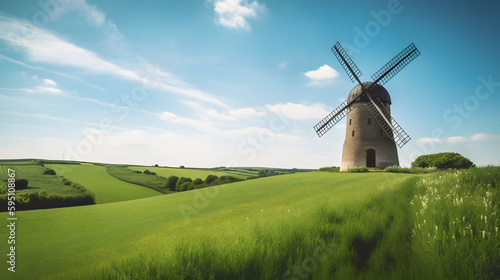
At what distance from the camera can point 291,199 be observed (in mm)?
14602

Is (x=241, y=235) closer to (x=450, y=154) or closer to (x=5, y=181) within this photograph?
(x=5, y=181)

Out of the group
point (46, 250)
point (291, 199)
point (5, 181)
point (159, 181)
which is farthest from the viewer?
point (159, 181)

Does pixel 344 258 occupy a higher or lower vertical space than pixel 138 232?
higher

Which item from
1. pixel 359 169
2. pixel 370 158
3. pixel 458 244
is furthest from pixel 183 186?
pixel 458 244

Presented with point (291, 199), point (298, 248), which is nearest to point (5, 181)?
point (291, 199)

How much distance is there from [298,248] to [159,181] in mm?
38279

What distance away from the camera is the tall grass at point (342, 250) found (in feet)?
12.3

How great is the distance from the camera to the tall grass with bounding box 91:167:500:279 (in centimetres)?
376

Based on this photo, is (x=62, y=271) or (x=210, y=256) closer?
(x=210, y=256)

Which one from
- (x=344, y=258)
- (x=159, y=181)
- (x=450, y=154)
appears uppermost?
(x=450, y=154)

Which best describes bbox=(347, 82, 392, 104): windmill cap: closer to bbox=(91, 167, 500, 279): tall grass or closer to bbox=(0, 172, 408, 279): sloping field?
bbox=(0, 172, 408, 279): sloping field

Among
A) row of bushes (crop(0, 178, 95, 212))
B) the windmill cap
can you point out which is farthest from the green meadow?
the windmill cap

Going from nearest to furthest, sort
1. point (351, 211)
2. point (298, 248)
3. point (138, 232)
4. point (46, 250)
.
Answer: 1. point (298, 248)
2. point (351, 211)
3. point (46, 250)
4. point (138, 232)

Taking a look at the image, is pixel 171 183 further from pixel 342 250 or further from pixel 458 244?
pixel 458 244
